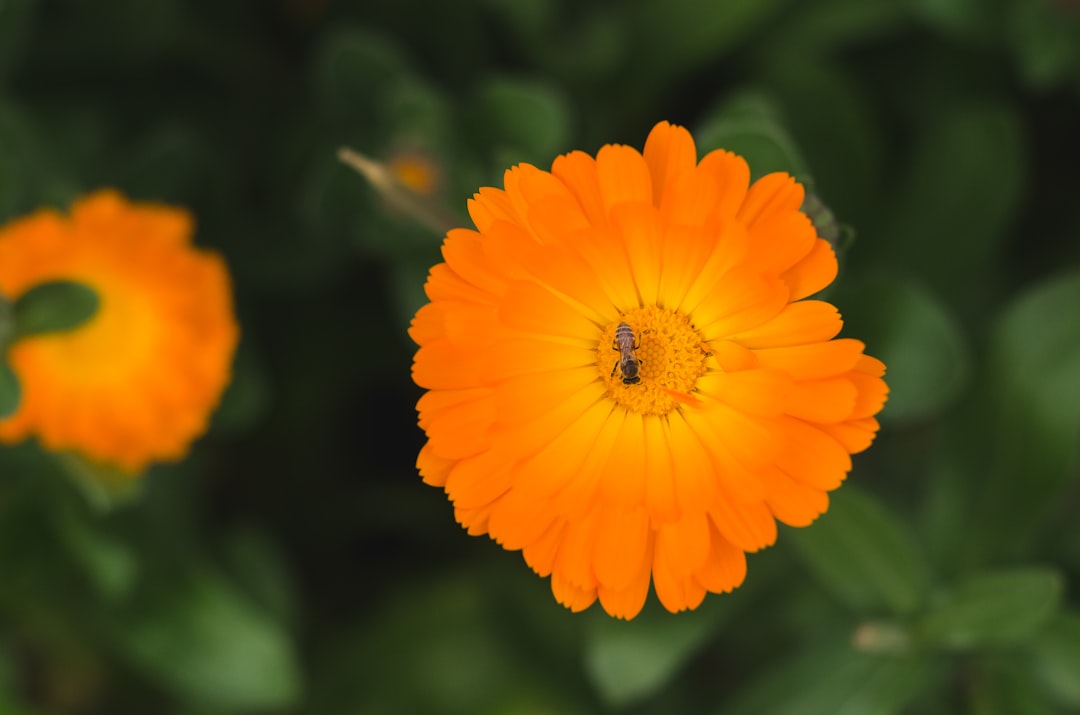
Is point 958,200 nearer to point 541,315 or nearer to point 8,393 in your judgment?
point 541,315

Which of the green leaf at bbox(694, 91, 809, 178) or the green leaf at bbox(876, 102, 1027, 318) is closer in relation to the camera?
the green leaf at bbox(694, 91, 809, 178)

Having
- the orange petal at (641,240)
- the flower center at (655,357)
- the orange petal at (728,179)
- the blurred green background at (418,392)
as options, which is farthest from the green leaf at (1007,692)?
the orange petal at (728,179)

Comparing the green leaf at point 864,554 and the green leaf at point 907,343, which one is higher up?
the green leaf at point 907,343

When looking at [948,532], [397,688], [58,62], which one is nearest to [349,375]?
[397,688]

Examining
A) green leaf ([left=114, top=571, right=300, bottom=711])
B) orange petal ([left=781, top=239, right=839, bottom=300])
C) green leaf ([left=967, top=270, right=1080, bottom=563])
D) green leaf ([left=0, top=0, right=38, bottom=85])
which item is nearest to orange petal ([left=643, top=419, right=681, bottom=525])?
orange petal ([left=781, top=239, right=839, bottom=300])

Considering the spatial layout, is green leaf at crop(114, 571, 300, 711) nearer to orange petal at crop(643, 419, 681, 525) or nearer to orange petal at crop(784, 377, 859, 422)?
orange petal at crop(643, 419, 681, 525)

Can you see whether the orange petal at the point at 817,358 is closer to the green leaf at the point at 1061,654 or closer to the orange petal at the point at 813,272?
the orange petal at the point at 813,272

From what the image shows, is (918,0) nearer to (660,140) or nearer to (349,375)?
(660,140)
